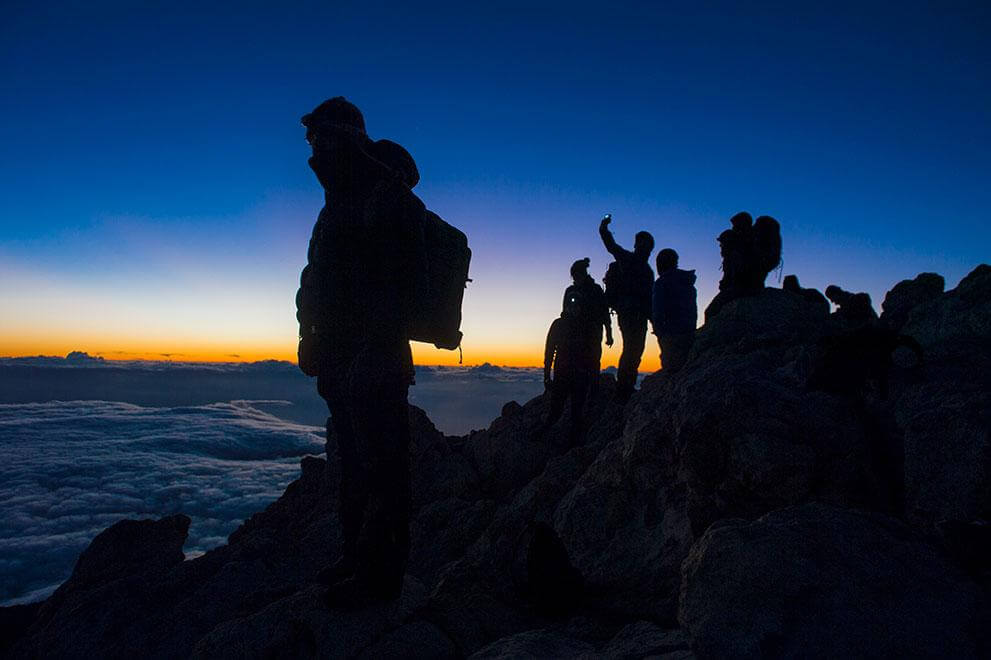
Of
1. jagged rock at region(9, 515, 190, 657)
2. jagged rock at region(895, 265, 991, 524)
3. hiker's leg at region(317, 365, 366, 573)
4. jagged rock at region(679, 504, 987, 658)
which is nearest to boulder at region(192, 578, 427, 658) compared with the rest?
hiker's leg at region(317, 365, 366, 573)

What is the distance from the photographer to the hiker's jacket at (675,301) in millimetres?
8250

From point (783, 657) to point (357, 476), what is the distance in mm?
3173

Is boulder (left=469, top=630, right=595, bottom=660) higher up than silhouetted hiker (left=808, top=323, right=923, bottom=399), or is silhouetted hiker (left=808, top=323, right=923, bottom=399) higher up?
silhouetted hiker (left=808, top=323, right=923, bottom=399)

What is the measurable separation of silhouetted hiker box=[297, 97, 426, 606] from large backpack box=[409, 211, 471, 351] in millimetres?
207

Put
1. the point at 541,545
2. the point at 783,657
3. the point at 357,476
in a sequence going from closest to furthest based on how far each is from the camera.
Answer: the point at 783,657 → the point at 541,545 → the point at 357,476

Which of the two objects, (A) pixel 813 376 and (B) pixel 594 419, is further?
(B) pixel 594 419

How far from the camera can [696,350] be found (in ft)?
21.8

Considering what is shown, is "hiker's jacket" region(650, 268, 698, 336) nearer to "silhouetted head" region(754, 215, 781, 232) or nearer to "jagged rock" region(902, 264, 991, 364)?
"silhouetted head" region(754, 215, 781, 232)

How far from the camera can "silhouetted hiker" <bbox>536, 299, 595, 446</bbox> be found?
961cm

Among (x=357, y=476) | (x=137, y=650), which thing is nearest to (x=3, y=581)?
(x=137, y=650)

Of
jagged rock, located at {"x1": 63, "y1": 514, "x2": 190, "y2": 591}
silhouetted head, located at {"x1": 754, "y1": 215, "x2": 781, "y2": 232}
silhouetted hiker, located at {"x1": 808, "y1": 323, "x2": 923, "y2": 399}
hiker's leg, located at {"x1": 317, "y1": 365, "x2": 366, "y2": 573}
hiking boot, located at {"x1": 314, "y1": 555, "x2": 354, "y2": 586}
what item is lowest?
jagged rock, located at {"x1": 63, "y1": 514, "x2": 190, "y2": 591}

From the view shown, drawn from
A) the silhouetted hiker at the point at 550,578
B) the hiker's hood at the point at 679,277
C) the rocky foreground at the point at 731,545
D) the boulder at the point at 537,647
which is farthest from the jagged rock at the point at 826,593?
the hiker's hood at the point at 679,277

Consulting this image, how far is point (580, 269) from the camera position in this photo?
31.1ft

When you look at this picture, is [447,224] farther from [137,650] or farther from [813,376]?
[137,650]
